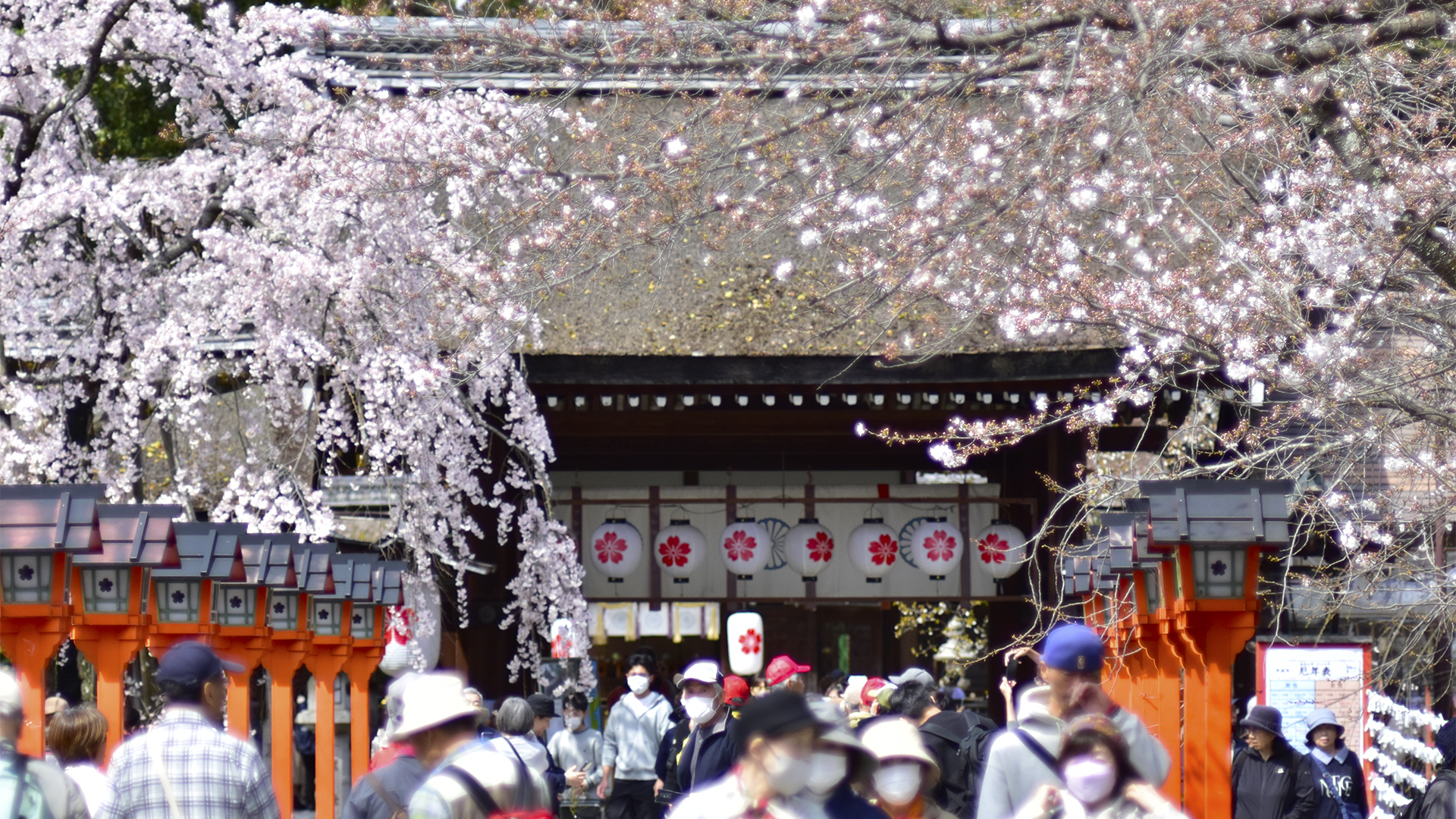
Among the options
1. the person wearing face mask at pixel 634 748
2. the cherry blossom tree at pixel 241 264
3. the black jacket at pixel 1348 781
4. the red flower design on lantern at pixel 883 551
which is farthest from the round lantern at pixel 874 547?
the black jacket at pixel 1348 781

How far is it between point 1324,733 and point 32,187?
911 centimetres

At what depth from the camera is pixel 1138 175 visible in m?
8.25

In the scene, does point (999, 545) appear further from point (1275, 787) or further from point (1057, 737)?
point (1057, 737)

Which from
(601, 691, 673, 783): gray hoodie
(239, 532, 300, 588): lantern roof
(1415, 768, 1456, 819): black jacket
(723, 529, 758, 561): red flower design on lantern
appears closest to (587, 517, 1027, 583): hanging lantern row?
(723, 529, 758, 561): red flower design on lantern

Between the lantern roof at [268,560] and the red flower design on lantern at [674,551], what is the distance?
5727mm

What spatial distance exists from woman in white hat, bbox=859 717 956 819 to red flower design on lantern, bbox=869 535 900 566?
1060 cm

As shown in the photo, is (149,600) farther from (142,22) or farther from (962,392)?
(962,392)

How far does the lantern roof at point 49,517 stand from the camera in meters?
6.12

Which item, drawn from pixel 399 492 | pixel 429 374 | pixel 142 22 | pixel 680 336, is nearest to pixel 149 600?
pixel 429 374

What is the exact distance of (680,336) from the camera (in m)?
12.6

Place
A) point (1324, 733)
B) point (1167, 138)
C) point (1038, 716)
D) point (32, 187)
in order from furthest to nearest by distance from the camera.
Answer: point (32, 187) → point (1167, 138) → point (1324, 733) → point (1038, 716)

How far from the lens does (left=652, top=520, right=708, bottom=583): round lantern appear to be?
14.5 metres

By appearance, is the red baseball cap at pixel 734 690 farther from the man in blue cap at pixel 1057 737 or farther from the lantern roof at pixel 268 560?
the man in blue cap at pixel 1057 737

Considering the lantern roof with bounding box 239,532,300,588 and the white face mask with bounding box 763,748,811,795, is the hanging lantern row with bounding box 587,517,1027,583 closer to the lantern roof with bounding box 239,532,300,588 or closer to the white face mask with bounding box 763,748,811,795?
the lantern roof with bounding box 239,532,300,588
